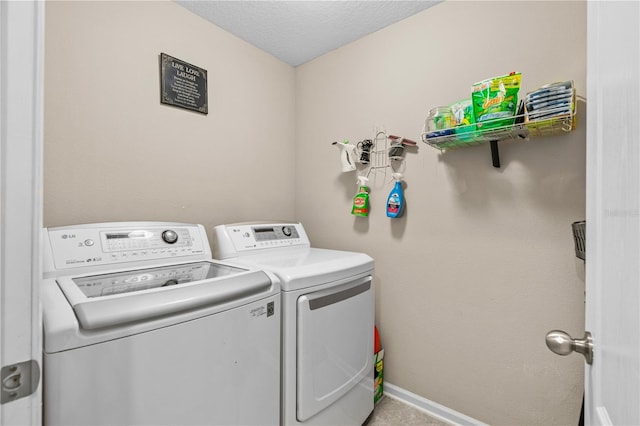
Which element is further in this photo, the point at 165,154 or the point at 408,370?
the point at 408,370

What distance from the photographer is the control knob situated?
143 centimetres

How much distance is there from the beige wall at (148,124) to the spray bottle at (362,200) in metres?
0.65

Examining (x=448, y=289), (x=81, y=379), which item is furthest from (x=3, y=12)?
(x=448, y=289)

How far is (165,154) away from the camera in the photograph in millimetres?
1702

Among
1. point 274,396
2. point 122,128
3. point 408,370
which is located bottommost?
point 408,370

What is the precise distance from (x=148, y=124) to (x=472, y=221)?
5.96ft

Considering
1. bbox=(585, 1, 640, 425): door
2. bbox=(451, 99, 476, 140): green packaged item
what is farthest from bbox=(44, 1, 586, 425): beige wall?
bbox=(585, 1, 640, 425): door

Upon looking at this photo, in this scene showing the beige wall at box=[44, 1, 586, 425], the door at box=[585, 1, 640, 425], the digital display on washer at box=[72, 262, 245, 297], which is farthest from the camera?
the beige wall at box=[44, 1, 586, 425]

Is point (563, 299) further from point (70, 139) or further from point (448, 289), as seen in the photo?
point (70, 139)

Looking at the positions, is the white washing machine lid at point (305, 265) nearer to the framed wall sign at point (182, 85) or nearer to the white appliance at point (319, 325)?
the white appliance at point (319, 325)

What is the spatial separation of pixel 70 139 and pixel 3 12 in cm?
116

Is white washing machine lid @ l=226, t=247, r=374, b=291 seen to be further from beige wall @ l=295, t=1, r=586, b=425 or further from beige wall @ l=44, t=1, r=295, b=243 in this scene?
beige wall @ l=44, t=1, r=295, b=243

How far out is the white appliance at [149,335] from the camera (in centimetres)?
72

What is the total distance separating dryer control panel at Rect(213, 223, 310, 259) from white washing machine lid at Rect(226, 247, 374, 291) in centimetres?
5
